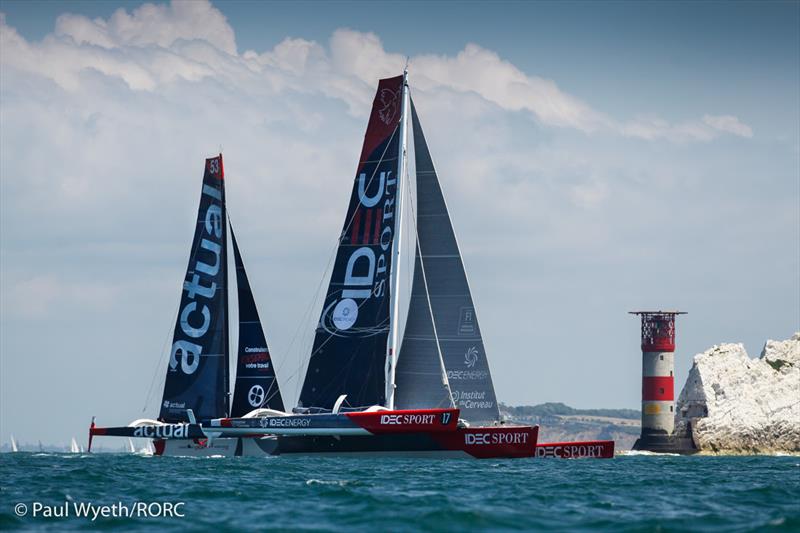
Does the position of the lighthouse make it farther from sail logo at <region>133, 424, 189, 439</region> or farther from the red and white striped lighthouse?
sail logo at <region>133, 424, 189, 439</region>

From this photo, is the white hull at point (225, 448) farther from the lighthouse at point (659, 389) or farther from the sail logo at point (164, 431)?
the lighthouse at point (659, 389)

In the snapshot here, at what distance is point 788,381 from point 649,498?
70.2 metres

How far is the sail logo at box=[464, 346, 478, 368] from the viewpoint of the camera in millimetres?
45250

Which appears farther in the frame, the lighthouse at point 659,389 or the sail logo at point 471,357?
the lighthouse at point 659,389

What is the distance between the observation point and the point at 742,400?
93.6 meters

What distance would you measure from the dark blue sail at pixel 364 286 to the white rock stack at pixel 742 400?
48.4 meters

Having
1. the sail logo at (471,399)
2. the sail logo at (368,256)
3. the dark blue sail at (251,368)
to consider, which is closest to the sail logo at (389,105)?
the sail logo at (368,256)

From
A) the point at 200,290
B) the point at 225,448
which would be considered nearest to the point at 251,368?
the point at 225,448

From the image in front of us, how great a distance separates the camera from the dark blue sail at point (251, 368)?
163 ft

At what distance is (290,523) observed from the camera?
896 inches

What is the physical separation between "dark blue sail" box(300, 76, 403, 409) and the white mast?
0.79 ft

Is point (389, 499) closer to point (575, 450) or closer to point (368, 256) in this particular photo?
point (368, 256)

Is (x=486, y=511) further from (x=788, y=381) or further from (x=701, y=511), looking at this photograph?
(x=788, y=381)

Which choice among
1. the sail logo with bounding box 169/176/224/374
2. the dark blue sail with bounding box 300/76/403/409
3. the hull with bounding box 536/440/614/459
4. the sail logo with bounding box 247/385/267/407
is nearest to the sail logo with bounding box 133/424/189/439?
the sail logo with bounding box 169/176/224/374
